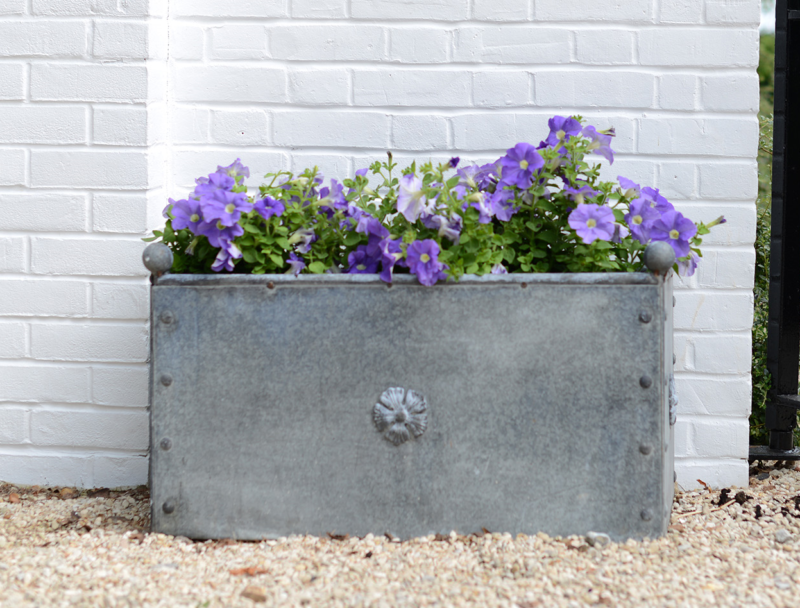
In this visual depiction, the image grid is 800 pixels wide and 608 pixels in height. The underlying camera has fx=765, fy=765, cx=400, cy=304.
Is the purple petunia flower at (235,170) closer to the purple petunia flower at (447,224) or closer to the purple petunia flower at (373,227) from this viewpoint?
the purple petunia flower at (373,227)

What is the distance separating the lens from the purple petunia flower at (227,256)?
1.69m

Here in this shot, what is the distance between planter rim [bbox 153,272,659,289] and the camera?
65.3 inches

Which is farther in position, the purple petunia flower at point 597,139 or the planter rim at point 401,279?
the purple petunia flower at point 597,139

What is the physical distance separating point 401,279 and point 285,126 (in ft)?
2.29

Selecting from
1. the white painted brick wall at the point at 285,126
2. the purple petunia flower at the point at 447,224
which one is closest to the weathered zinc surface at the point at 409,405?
the purple petunia flower at the point at 447,224

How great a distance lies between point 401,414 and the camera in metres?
1.67

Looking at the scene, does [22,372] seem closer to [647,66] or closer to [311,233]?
[311,233]

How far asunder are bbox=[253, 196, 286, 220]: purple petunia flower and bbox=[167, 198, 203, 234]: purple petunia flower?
129 mm

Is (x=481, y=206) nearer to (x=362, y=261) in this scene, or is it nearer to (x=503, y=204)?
(x=503, y=204)

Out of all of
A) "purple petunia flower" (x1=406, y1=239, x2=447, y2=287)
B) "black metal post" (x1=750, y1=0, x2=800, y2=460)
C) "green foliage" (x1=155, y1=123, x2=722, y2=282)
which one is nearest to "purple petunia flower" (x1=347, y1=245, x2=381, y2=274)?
"green foliage" (x1=155, y1=123, x2=722, y2=282)

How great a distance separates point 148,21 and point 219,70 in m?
0.22

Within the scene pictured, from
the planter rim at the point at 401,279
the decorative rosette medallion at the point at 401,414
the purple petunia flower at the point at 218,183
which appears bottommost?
the decorative rosette medallion at the point at 401,414

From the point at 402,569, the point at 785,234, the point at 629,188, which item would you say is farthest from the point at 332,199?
the point at 785,234

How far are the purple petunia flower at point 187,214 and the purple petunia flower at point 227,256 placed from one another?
0.27 ft
